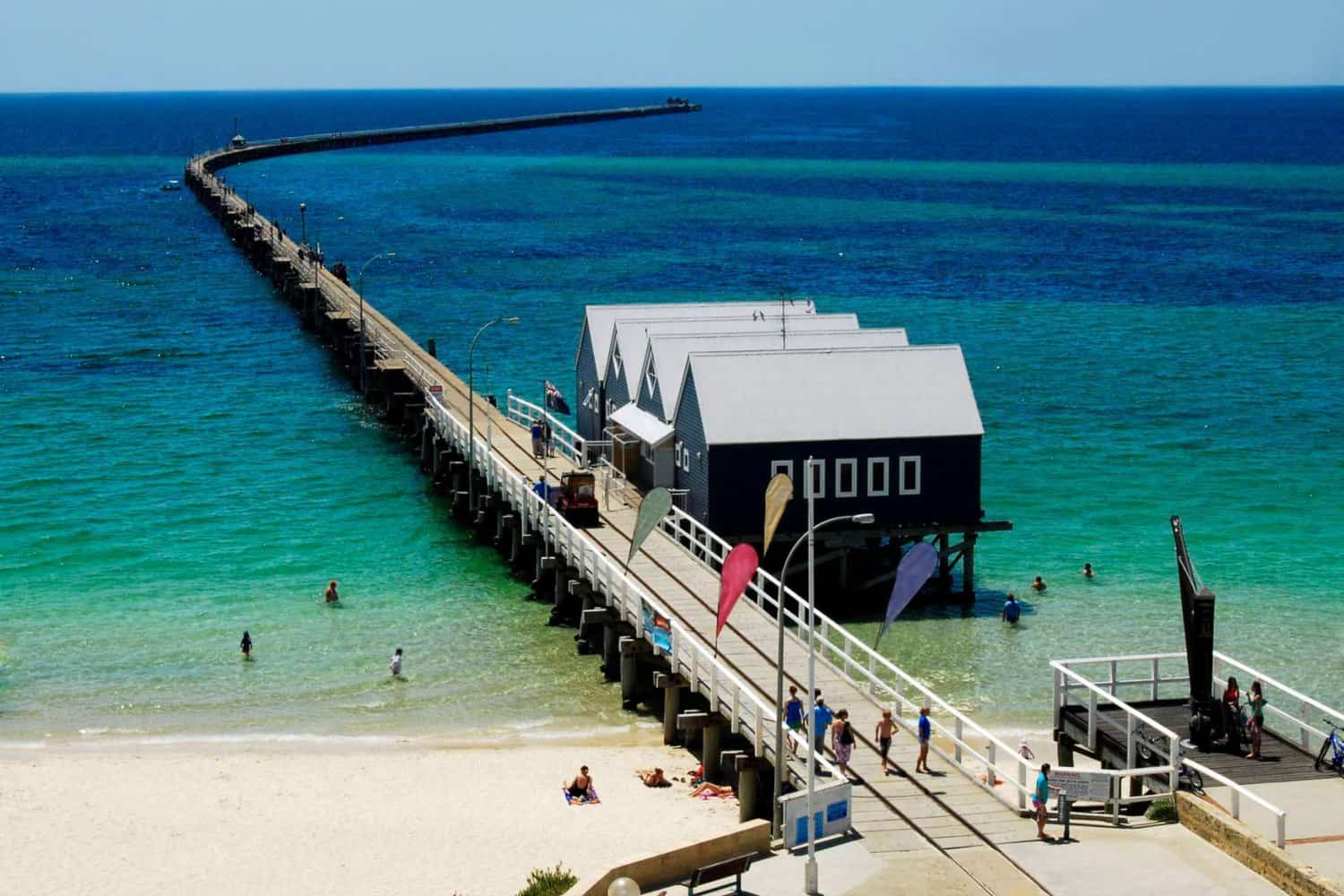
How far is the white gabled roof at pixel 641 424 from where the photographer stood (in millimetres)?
48062

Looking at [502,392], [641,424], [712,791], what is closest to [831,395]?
[641,424]

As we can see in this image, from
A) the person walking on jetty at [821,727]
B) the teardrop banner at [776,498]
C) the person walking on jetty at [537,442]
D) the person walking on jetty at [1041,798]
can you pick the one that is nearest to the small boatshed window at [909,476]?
the person walking on jetty at [537,442]

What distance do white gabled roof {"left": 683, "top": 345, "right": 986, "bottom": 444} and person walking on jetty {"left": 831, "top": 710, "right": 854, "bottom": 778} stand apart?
16.1 metres

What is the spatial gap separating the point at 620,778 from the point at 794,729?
5.03 m

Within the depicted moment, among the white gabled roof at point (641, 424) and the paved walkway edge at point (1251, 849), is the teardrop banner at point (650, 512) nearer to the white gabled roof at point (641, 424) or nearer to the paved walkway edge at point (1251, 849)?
the paved walkway edge at point (1251, 849)

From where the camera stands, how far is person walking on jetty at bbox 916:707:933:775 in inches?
1159

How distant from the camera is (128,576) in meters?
48.9

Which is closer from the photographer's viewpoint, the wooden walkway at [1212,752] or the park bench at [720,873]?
the park bench at [720,873]

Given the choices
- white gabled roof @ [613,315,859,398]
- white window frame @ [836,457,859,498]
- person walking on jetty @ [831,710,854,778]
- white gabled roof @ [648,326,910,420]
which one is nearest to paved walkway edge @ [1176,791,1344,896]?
person walking on jetty @ [831,710,854,778]

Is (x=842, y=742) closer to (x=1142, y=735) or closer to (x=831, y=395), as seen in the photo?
(x=1142, y=735)

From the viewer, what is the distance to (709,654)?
35.0 meters

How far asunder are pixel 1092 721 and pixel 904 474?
15.0m

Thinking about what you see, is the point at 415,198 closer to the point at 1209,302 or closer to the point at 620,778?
the point at 1209,302

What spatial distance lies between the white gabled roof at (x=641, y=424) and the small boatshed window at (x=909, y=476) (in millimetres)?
6201
